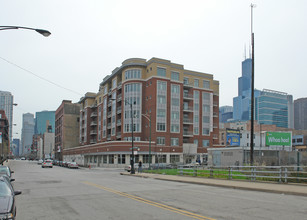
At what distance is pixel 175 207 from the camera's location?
1096 cm

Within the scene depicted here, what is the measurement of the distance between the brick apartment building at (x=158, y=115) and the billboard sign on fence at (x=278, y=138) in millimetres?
22779

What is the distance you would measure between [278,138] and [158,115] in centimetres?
2822

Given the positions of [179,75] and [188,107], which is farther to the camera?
[188,107]

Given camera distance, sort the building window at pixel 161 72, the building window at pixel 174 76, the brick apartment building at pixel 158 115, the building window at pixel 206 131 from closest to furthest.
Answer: the brick apartment building at pixel 158 115
the building window at pixel 161 72
the building window at pixel 174 76
the building window at pixel 206 131

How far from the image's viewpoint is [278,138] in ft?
153

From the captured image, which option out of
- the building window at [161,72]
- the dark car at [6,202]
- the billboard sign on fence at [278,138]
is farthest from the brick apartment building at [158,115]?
the dark car at [6,202]

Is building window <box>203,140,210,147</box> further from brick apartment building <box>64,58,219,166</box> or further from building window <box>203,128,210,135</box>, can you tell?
building window <box>203,128,210,135</box>

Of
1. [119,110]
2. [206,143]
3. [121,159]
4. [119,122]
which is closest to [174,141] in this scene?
[206,143]

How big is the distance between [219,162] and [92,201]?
3059cm

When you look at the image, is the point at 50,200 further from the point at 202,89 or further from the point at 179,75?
the point at 202,89

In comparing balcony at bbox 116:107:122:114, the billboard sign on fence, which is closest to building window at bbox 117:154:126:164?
balcony at bbox 116:107:122:114

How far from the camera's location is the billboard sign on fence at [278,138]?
150 ft

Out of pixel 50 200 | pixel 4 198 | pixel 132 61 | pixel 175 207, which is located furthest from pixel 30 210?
pixel 132 61

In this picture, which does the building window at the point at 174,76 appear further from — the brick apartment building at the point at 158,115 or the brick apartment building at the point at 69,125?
the brick apartment building at the point at 69,125
